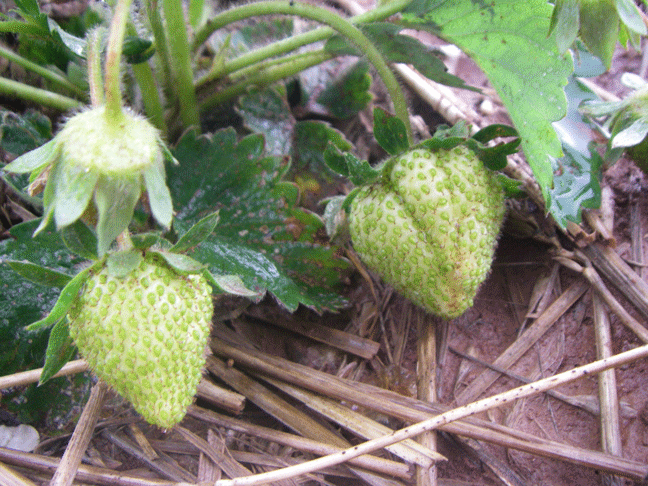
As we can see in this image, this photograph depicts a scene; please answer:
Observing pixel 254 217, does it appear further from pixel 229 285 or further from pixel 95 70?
pixel 95 70

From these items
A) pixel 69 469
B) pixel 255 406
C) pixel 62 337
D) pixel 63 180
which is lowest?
pixel 255 406

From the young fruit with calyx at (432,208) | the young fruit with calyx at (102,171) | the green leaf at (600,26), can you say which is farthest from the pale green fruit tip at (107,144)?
the green leaf at (600,26)

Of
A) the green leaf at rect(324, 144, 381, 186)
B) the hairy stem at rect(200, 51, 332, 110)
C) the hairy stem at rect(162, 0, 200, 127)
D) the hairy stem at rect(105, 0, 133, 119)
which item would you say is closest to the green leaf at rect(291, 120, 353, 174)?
the hairy stem at rect(200, 51, 332, 110)

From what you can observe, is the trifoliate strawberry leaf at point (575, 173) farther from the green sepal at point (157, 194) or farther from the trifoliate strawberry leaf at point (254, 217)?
the green sepal at point (157, 194)

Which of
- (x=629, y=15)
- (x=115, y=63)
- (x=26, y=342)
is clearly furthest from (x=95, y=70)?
(x=629, y=15)

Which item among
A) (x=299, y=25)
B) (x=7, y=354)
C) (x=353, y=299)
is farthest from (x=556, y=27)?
(x=7, y=354)

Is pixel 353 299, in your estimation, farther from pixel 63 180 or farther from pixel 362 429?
pixel 63 180

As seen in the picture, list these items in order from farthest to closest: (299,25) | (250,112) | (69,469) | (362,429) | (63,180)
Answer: (299,25)
(250,112)
(362,429)
(69,469)
(63,180)

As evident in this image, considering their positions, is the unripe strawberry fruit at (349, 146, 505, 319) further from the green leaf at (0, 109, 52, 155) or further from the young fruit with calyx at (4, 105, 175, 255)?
Answer: the green leaf at (0, 109, 52, 155)
